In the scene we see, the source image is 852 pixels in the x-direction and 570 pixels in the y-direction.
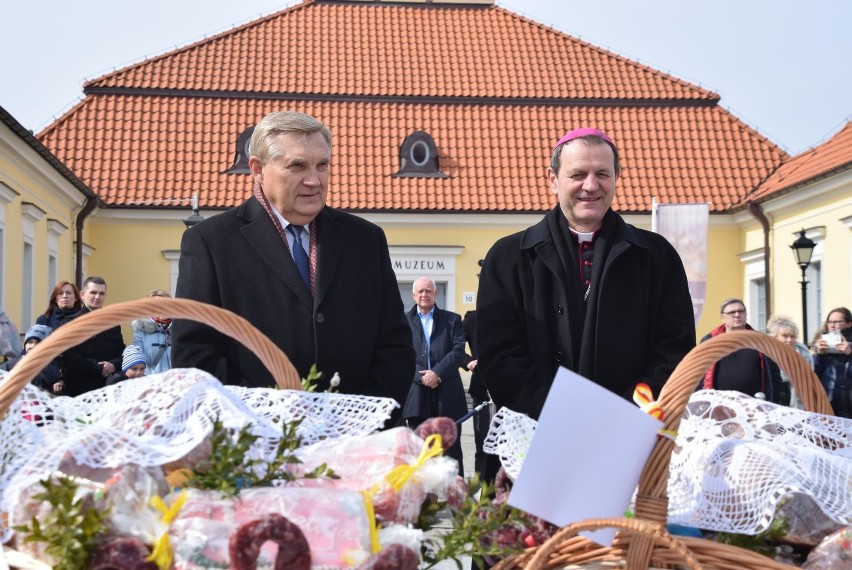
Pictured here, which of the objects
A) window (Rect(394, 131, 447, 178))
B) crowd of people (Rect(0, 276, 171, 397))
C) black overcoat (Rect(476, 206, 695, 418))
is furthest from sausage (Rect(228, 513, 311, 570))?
window (Rect(394, 131, 447, 178))

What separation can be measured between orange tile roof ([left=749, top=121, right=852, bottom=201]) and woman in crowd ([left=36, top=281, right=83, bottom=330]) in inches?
535

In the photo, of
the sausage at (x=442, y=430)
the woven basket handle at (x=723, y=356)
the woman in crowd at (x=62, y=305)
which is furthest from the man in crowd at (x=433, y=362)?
the sausage at (x=442, y=430)

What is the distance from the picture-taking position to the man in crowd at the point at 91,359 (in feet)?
26.4

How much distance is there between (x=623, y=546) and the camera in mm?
2072

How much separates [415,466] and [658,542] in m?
0.42

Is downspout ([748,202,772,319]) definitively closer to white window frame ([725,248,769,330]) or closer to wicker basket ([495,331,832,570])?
white window frame ([725,248,769,330])

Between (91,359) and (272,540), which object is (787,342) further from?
(272,540)

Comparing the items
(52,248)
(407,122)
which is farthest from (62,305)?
(407,122)

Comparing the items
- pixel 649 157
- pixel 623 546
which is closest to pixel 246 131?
pixel 649 157

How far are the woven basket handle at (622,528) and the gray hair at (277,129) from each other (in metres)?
1.61

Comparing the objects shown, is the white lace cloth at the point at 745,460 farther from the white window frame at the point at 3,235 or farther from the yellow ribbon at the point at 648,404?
the white window frame at the point at 3,235

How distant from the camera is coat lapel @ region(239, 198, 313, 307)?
3.36 m

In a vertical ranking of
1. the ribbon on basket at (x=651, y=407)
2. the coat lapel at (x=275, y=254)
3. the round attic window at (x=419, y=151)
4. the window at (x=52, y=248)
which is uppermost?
the round attic window at (x=419, y=151)

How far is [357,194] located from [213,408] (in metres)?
22.1
